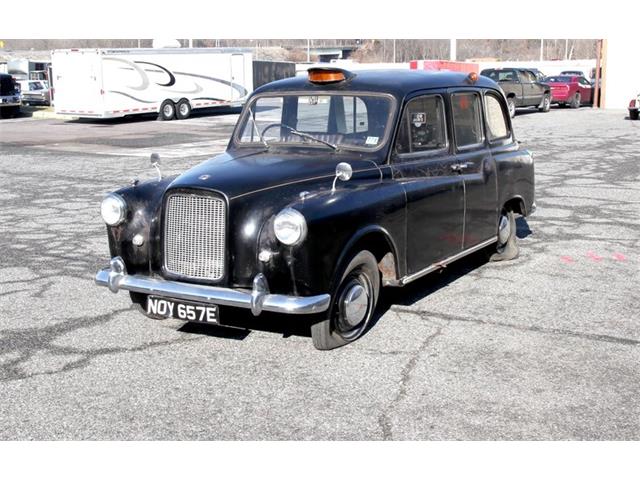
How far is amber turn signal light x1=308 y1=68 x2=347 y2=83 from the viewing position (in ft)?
21.6

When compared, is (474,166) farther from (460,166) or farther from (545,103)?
(545,103)

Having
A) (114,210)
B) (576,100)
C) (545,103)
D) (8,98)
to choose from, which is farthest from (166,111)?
(114,210)

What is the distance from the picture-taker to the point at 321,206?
17.5 feet

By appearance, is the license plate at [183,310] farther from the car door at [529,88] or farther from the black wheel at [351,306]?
the car door at [529,88]

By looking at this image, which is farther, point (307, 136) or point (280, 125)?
point (280, 125)

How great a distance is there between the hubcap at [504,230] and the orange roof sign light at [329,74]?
2.28 m

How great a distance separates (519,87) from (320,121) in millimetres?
25844

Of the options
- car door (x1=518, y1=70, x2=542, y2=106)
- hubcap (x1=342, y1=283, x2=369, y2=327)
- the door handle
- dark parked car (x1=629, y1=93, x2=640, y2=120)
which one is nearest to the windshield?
the door handle

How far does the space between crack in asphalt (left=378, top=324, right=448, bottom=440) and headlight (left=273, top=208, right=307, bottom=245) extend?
1079 millimetres

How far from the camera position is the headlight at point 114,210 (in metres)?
5.82

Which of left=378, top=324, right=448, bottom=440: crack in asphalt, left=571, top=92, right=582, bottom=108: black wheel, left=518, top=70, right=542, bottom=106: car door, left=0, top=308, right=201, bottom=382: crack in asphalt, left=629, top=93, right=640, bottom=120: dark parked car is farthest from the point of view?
left=571, top=92, right=582, bottom=108: black wheel

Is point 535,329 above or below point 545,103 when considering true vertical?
below

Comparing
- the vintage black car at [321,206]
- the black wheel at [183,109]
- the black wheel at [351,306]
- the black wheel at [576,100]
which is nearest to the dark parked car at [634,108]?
the black wheel at [576,100]

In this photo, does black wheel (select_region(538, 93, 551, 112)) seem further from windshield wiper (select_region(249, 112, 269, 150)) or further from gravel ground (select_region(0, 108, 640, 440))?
windshield wiper (select_region(249, 112, 269, 150))
